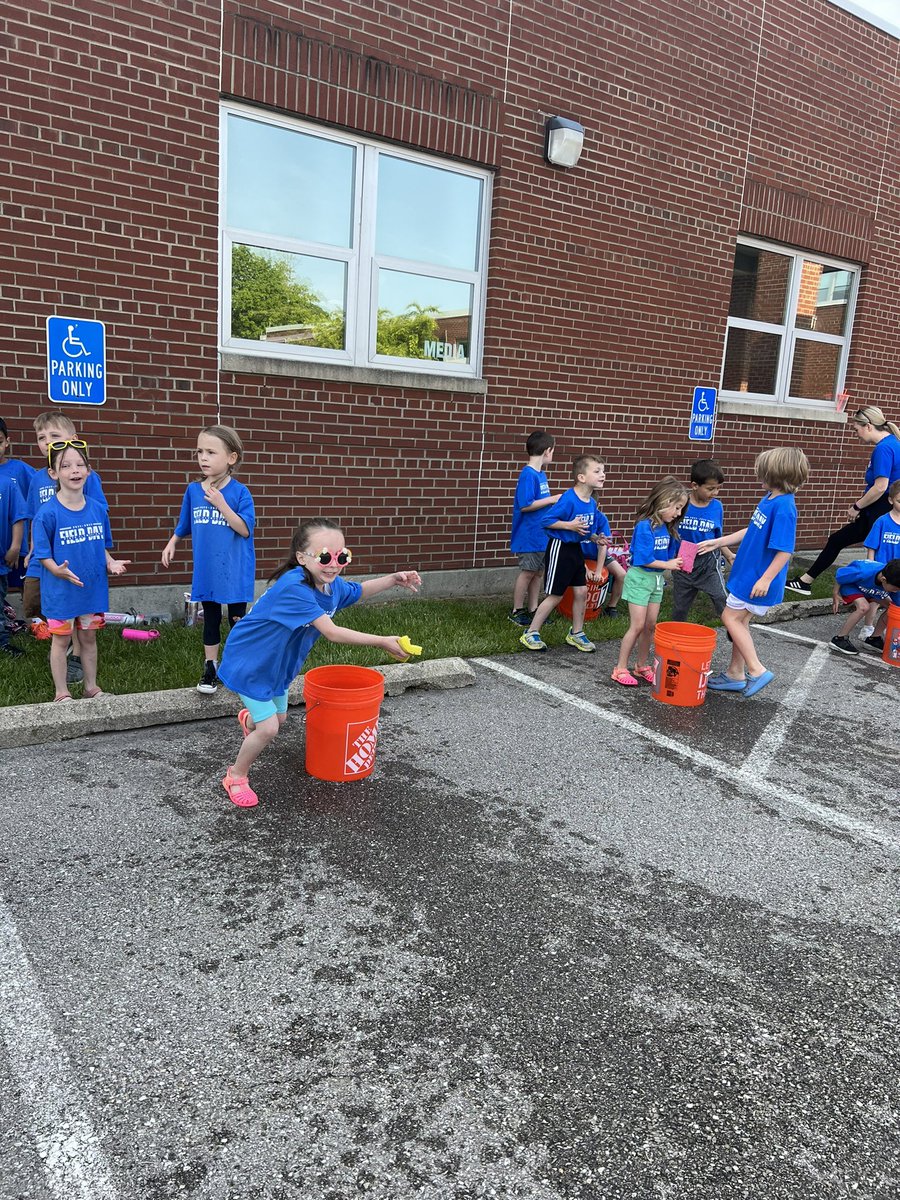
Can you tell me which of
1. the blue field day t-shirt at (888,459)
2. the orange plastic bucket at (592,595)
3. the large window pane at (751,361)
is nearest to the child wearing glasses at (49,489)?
the orange plastic bucket at (592,595)

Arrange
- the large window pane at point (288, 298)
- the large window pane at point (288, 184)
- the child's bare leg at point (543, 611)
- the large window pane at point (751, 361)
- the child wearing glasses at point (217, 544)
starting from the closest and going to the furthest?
the child wearing glasses at point (217, 544)
the child's bare leg at point (543, 611)
the large window pane at point (288, 184)
the large window pane at point (288, 298)
the large window pane at point (751, 361)

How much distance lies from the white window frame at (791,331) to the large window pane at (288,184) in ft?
16.9

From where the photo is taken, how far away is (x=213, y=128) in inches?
262

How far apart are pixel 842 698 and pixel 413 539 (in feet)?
13.2

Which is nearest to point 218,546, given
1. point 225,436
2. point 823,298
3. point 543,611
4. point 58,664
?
point 225,436

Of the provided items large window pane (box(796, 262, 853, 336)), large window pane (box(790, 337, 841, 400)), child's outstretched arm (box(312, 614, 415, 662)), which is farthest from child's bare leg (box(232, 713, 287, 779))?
large window pane (box(796, 262, 853, 336))

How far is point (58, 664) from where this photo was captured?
497 centimetres

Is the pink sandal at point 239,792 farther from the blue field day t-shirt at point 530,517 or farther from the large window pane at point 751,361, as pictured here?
the large window pane at point 751,361

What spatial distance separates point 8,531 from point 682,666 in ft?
15.4

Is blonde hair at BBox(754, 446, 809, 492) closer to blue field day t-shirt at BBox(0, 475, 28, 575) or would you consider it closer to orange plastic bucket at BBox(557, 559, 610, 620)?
orange plastic bucket at BBox(557, 559, 610, 620)

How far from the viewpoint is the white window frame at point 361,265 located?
7.05m

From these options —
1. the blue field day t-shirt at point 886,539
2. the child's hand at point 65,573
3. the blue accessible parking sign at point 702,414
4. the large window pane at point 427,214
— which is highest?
the large window pane at point 427,214

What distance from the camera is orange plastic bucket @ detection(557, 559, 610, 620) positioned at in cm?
793

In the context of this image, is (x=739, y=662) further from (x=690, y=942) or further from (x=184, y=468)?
(x=184, y=468)
